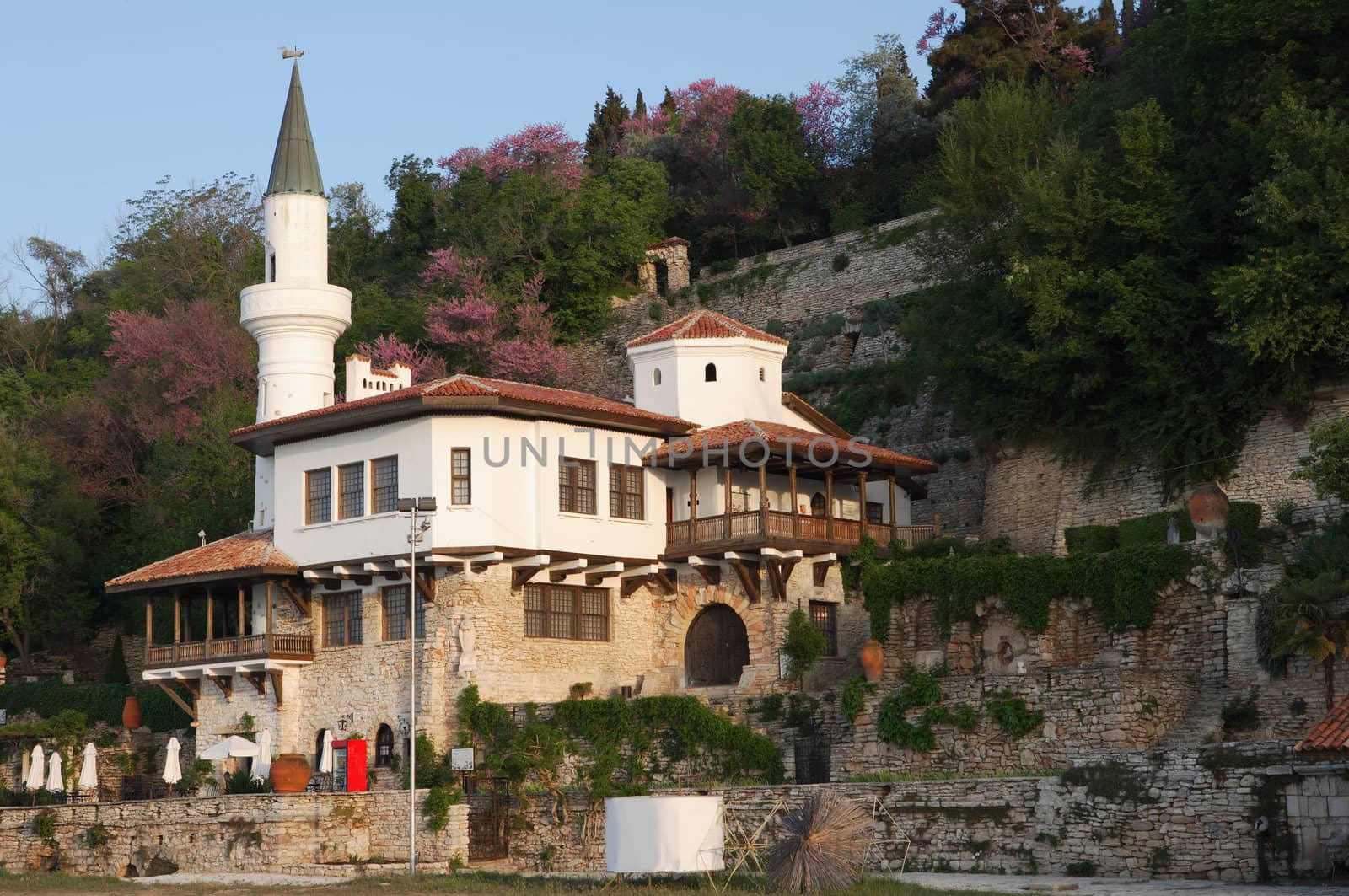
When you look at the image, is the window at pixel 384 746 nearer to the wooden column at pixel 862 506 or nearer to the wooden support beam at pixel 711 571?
the wooden support beam at pixel 711 571

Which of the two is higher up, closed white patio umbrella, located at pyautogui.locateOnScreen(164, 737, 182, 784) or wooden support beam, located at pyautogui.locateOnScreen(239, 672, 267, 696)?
wooden support beam, located at pyautogui.locateOnScreen(239, 672, 267, 696)

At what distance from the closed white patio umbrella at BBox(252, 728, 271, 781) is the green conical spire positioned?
1387 centimetres

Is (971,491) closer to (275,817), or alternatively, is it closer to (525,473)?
(525,473)

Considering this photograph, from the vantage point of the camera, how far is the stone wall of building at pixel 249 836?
3259 cm

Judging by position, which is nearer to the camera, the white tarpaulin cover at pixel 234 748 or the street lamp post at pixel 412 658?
the street lamp post at pixel 412 658

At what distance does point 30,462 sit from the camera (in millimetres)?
52000

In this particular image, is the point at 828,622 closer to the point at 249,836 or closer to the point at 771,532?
the point at 771,532

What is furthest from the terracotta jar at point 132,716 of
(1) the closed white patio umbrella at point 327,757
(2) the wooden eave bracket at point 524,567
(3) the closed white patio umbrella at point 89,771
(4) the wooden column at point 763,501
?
(4) the wooden column at point 763,501

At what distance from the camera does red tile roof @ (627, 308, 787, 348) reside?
4050cm

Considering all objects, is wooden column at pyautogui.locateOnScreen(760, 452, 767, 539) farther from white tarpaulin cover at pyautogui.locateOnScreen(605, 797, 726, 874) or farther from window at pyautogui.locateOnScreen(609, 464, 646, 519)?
white tarpaulin cover at pyautogui.locateOnScreen(605, 797, 726, 874)

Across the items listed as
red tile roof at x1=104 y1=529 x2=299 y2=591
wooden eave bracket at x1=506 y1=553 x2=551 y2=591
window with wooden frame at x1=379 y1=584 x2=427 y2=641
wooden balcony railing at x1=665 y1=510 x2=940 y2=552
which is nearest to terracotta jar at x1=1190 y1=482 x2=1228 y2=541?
wooden balcony railing at x1=665 y1=510 x2=940 y2=552

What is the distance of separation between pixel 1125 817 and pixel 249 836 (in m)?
16.8

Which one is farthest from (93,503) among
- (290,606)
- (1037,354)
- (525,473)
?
(1037,354)

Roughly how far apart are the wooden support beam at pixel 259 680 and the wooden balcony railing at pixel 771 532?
9.20 meters
